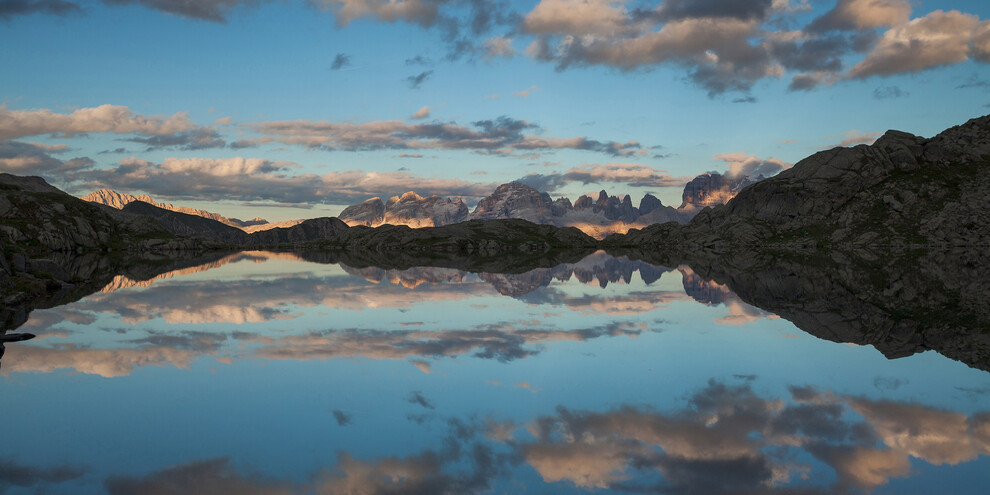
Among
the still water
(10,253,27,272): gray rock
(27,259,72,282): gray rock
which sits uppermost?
(10,253,27,272): gray rock

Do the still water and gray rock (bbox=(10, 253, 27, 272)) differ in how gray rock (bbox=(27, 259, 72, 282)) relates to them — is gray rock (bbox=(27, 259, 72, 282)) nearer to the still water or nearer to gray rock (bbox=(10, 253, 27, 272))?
gray rock (bbox=(10, 253, 27, 272))

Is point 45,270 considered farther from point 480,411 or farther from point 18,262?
point 480,411

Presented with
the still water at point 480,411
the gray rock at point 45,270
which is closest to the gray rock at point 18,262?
the gray rock at point 45,270

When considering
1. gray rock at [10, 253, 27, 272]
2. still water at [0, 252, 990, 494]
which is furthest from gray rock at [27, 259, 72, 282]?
still water at [0, 252, 990, 494]

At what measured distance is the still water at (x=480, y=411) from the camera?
61.0 ft

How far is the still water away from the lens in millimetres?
18594

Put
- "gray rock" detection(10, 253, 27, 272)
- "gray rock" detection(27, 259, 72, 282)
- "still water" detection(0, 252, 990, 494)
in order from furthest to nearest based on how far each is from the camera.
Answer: "gray rock" detection(27, 259, 72, 282)
"gray rock" detection(10, 253, 27, 272)
"still water" detection(0, 252, 990, 494)

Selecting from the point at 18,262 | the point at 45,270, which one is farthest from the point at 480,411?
the point at 45,270

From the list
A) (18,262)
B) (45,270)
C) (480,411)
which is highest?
(18,262)

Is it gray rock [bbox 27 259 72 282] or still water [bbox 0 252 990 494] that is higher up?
gray rock [bbox 27 259 72 282]

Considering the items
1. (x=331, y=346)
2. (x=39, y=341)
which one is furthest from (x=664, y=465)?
(x=39, y=341)

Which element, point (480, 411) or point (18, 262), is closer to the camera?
point (480, 411)

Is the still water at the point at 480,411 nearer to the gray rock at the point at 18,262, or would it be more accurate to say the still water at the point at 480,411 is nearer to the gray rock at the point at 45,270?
the gray rock at the point at 18,262

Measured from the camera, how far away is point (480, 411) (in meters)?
25.2
